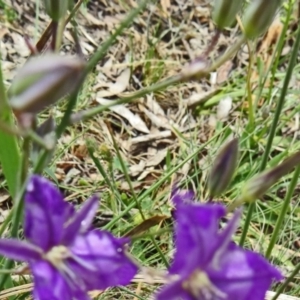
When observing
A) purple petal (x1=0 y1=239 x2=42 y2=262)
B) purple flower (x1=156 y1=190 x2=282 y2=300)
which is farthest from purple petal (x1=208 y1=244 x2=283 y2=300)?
purple petal (x1=0 y1=239 x2=42 y2=262)

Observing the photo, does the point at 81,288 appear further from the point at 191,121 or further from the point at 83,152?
the point at 191,121

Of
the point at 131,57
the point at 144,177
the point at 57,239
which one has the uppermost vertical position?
the point at 57,239

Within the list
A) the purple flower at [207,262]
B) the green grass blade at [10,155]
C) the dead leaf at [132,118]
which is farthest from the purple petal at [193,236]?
the dead leaf at [132,118]

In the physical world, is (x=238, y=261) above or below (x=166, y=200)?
above

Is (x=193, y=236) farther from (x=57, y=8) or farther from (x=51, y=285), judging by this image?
(x=57, y=8)

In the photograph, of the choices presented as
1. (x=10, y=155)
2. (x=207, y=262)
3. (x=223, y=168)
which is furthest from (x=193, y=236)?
(x=10, y=155)

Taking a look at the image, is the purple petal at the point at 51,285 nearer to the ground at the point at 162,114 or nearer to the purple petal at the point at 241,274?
the purple petal at the point at 241,274

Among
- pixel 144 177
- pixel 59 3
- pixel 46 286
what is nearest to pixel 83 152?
pixel 144 177

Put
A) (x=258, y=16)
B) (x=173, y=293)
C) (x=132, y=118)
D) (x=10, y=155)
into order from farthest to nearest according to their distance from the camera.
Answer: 1. (x=132, y=118)
2. (x=10, y=155)
3. (x=258, y=16)
4. (x=173, y=293)
